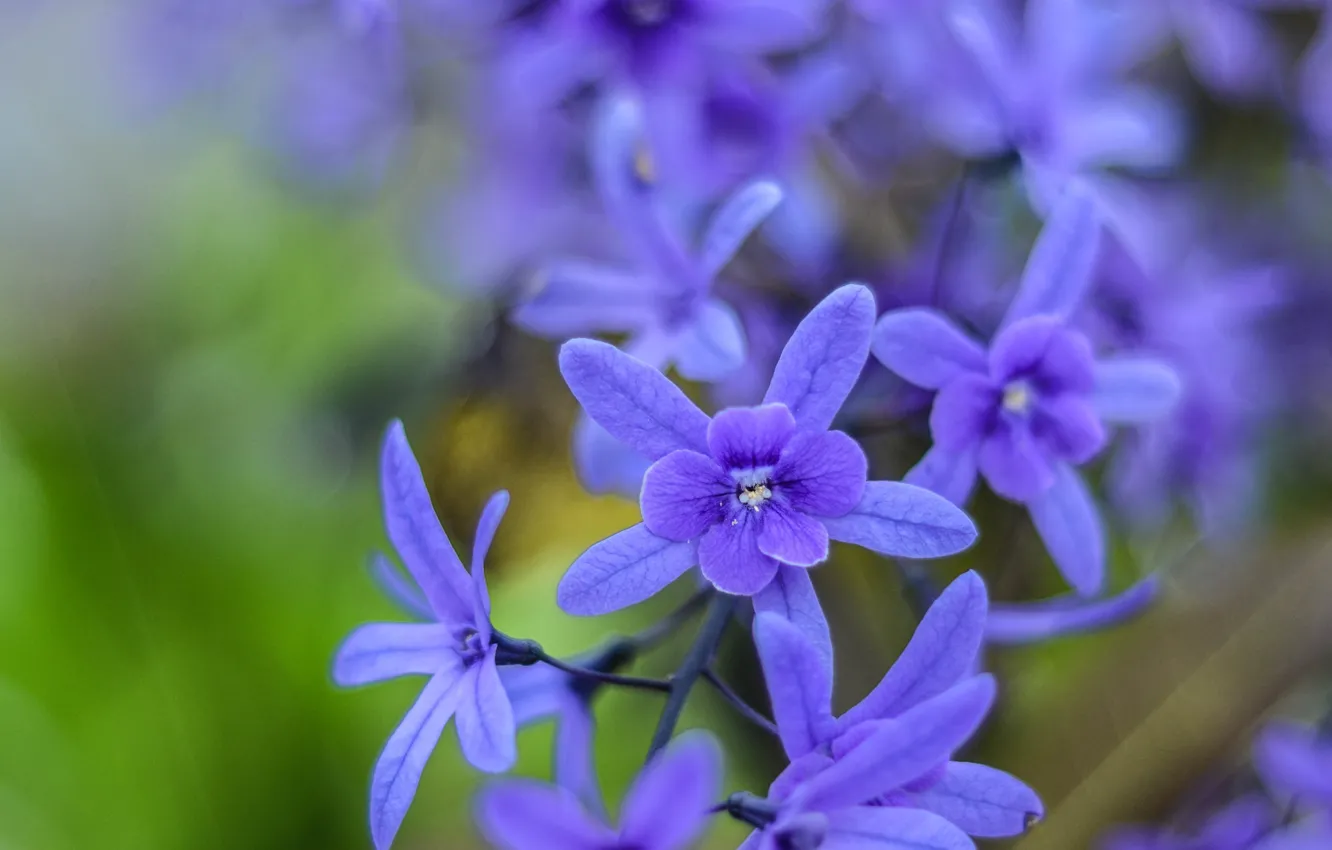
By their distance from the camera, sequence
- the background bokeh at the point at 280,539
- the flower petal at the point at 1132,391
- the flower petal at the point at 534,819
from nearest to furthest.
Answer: the flower petal at the point at 534,819, the flower petal at the point at 1132,391, the background bokeh at the point at 280,539

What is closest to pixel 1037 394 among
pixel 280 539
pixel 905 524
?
pixel 905 524

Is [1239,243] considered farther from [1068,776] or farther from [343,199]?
[343,199]

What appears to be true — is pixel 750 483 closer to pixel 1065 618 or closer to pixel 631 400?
pixel 631 400

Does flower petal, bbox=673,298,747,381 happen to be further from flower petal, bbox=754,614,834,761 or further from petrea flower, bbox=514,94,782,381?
flower petal, bbox=754,614,834,761

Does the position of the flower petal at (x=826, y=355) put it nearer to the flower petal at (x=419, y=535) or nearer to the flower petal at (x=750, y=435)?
the flower petal at (x=750, y=435)

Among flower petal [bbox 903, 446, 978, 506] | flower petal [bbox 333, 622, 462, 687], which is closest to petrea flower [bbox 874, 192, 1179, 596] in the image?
flower petal [bbox 903, 446, 978, 506]

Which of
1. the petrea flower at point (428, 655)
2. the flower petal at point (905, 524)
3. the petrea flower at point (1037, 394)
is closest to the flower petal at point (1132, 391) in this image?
the petrea flower at point (1037, 394)

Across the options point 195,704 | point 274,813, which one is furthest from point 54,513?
point 274,813
